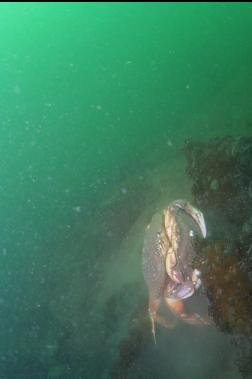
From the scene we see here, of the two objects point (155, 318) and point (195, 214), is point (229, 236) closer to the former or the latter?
point (195, 214)

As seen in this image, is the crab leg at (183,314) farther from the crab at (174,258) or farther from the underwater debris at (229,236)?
the underwater debris at (229,236)

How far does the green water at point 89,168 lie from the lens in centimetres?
868

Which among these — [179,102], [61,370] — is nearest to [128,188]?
[61,370]

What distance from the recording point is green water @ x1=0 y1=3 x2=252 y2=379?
868 cm

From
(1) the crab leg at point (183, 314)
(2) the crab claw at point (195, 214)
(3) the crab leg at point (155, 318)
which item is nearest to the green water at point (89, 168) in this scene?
(3) the crab leg at point (155, 318)

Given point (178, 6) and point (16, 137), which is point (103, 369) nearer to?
point (16, 137)

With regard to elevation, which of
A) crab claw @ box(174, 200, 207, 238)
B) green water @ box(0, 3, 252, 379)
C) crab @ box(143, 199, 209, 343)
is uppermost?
crab claw @ box(174, 200, 207, 238)

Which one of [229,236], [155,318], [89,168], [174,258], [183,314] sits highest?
[229,236]

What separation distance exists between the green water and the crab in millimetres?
1050

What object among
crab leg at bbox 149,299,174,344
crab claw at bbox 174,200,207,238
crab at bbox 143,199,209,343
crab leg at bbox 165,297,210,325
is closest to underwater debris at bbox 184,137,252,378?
crab claw at bbox 174,200,207,238

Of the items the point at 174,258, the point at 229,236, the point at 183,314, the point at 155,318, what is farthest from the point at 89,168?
the point at 229,236

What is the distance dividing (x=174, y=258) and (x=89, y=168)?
37.6 ft

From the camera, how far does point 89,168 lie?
16656 millimetres

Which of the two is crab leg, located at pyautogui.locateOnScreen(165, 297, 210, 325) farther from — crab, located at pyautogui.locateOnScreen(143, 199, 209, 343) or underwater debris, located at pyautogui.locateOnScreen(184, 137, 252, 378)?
underwater debris, located at pyautogui.locateOnScreen(184, 137, 252, 378)
